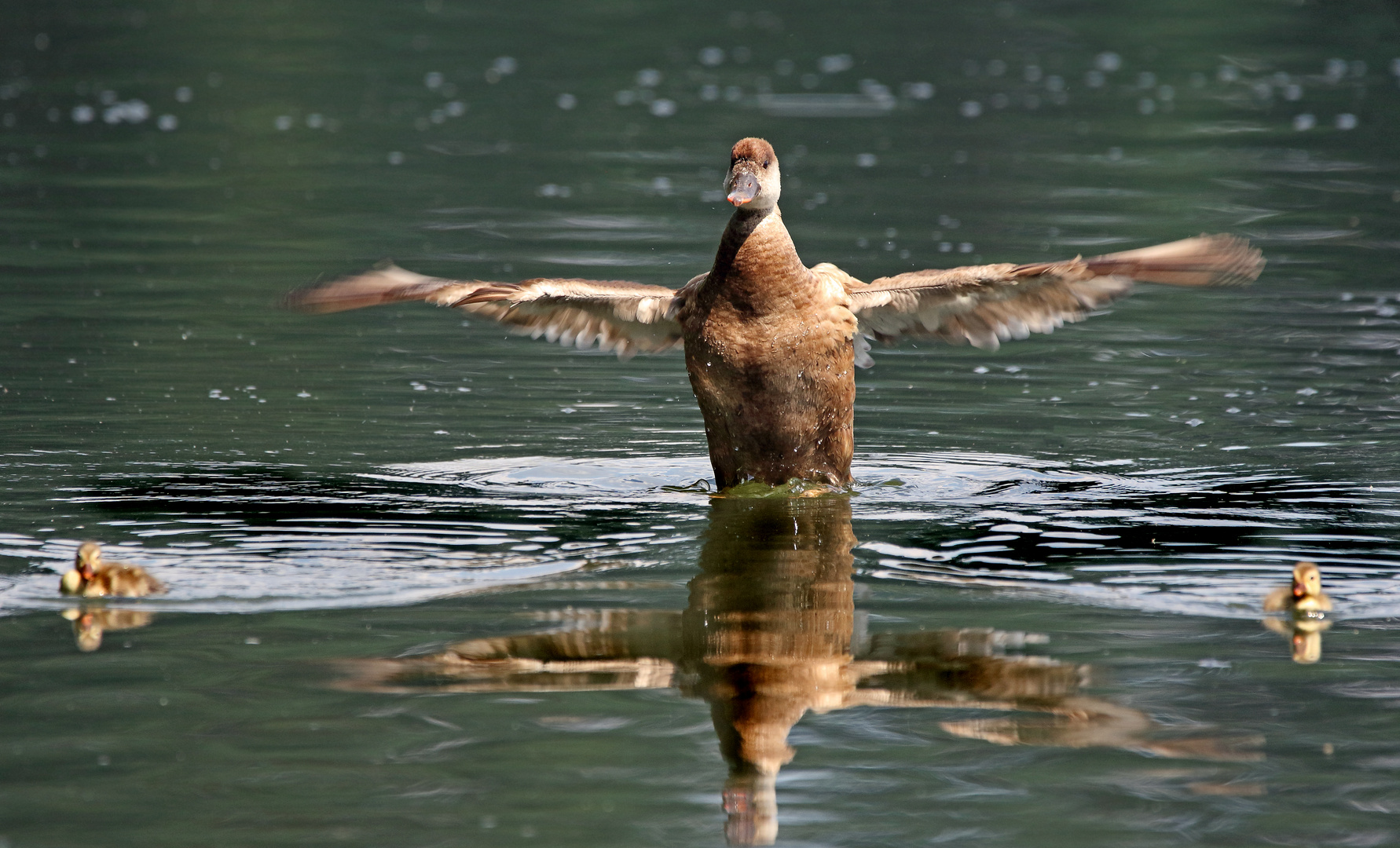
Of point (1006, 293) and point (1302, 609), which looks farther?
point (1006, 293)

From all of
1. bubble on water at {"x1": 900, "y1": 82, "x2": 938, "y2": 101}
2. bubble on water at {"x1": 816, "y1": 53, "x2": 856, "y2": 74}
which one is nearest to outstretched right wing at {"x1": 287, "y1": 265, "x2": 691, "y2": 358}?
bubble on water at {"x1": 900, "y1": 82, "x2": 938, "y2": 101}

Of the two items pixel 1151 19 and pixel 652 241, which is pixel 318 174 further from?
pixel 1151 19

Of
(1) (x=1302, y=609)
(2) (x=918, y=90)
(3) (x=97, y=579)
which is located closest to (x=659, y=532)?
(3) (x=97, y=579)

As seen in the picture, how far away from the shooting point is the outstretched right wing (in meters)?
8.27

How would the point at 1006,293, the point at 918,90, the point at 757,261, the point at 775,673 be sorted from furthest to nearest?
1. the point at 918,90
2. the point at 1006,293
3. the point at 757,261
4. the point at 775,673

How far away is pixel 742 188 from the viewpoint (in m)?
8.09

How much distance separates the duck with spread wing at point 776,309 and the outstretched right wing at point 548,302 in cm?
1

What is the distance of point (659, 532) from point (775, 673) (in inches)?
78.9

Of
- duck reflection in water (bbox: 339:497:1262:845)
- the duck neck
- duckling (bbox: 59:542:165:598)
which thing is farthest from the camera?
the duck neck

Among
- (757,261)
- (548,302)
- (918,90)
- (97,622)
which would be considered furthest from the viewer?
(918,90)

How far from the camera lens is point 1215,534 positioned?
24.7 feet

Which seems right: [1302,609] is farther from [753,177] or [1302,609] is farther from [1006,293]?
[753,177]

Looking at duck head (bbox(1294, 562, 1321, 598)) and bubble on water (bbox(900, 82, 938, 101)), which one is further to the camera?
bubble on water (bbox(900, 82, 938, 101))

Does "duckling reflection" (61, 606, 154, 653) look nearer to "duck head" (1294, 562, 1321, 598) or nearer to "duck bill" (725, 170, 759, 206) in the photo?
"duck bill" (725, 170, 759, 206)
